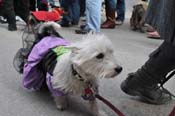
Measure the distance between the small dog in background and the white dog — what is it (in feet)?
12.8

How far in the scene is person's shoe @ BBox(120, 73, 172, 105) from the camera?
129 inches

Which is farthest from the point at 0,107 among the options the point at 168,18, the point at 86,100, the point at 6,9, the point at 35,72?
the point at 6,9

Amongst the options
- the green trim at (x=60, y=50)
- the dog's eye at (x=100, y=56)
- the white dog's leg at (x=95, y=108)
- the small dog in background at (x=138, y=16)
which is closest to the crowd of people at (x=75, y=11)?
the small dog in background at (x=138, y=16)

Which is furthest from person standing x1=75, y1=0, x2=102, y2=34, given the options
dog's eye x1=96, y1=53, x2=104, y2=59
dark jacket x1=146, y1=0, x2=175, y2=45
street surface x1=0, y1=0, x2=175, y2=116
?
dark jacket x1=146, y1=0, x2=175, y2=45

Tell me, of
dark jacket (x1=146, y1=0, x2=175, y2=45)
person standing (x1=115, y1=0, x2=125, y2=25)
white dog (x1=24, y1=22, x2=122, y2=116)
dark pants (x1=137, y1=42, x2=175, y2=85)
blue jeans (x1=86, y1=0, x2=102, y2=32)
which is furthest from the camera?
→ person standing (x1=115, y1=0, x2=125, y2=25)

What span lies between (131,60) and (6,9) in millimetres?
2586

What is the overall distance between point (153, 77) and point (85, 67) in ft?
2.26

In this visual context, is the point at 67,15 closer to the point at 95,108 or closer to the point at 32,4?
the point at 32,4

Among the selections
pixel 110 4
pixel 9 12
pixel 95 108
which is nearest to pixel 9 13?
pixel 9 12

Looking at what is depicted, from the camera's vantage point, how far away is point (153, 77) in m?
3.17

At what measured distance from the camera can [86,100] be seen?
3246 millimetres

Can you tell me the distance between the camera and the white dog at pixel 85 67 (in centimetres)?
269

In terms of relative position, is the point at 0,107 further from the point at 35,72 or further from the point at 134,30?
the point at 134,30

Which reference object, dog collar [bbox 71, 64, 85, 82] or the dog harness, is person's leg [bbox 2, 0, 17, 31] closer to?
the dog harness
